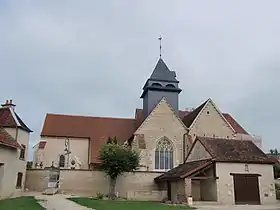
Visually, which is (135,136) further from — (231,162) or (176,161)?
(231,162)

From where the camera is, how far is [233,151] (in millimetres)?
25141

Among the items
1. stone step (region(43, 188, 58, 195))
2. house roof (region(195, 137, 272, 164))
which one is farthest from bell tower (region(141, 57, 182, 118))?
stone step (region(43, 188, 58, 195))

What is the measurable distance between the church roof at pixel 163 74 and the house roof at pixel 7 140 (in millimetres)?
19662

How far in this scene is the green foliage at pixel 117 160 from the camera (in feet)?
90.4

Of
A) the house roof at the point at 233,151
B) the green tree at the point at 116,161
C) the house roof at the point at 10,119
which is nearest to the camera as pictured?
the house roof at the point at 233,151

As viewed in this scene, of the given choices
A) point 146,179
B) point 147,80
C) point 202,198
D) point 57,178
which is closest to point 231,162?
point 202,198

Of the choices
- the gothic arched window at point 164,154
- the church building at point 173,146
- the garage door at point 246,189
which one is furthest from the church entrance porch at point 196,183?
the gothic arched window at point 164,154

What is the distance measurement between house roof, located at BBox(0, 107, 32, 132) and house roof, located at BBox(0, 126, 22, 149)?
3.45ft

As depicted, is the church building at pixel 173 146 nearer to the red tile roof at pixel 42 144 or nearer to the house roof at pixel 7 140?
the red tile roof at pixel 42 144

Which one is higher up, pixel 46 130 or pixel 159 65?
pixel 159 65

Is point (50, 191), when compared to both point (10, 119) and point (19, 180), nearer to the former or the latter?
point (19, 180)

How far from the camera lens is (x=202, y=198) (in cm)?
2578

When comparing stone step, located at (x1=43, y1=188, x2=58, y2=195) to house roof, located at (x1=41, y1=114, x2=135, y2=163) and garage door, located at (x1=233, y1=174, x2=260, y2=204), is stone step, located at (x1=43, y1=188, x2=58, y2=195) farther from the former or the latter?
garage door, located at (x1=233, y1=174, x2=260, y2=204)

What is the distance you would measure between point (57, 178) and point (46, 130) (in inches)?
384
